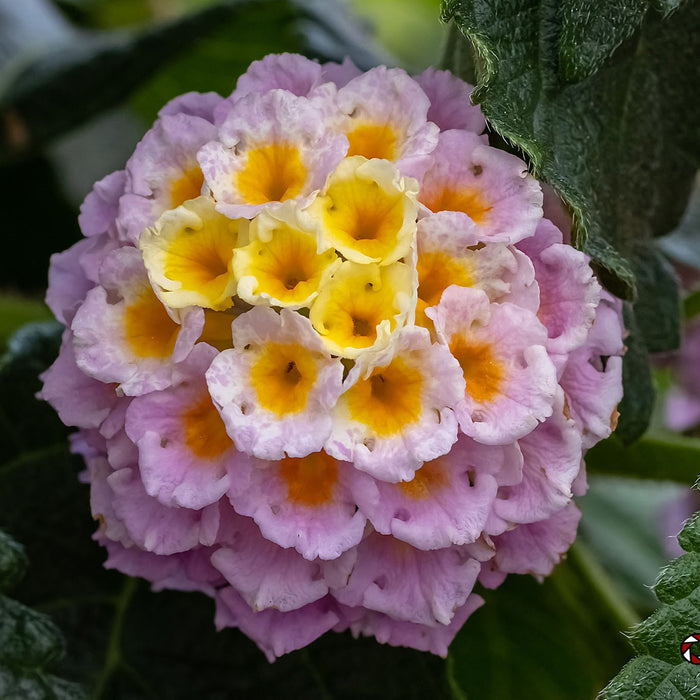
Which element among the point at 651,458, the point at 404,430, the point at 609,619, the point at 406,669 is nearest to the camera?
the point at 404,430

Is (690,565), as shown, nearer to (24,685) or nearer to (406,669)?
(406,669)

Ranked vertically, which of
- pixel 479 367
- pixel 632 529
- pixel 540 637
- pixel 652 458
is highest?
pixel 479 367

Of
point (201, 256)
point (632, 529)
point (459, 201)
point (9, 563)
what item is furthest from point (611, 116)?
point (632, 529)

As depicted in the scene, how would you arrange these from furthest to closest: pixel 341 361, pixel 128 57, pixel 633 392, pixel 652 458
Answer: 1. pixel 128 57
2. pixel 652 458
3. pixel 633 392
4. pixel 341 361

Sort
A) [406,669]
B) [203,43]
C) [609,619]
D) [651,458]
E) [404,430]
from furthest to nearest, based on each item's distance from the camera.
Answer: [203,43], [609,619], [651,458], [406,669], [404,430]

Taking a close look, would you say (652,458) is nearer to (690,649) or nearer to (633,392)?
(633,392)

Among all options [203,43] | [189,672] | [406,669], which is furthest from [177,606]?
[203,43]

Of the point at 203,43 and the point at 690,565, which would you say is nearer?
the point at 690,565
